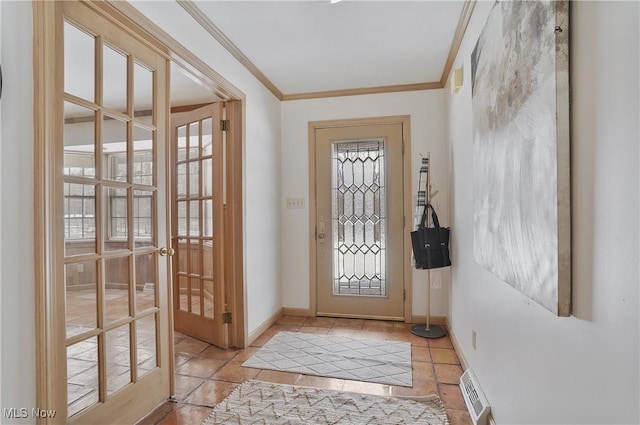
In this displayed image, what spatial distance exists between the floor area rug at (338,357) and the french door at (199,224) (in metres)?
0.51

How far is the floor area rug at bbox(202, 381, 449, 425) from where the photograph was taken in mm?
1911

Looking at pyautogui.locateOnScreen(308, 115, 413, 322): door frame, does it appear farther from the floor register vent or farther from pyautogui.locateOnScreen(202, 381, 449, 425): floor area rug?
pyautogui.locateOnScreen(202, 381, 449, 425): floor area rug

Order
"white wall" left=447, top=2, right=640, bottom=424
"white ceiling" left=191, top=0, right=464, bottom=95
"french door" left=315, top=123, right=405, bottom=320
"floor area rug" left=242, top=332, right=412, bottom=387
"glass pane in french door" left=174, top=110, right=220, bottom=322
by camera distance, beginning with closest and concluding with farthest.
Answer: "white wall" left=447, top=2, right=640, bottom=424
"white ceiling" left=191, top=0, right=464, bottom=95
"floor area rug" left=242, top=332, right=412, bottom=387
"glass pane in french door" left=174, top=110, right=220, bottom=322
"french door" left=315, top=123, right=405, bottom=320

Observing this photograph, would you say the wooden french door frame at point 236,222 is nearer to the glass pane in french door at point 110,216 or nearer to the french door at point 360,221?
the glass pane in french door at point 110,216

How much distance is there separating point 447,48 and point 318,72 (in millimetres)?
1143

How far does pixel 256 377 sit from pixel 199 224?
1402mm

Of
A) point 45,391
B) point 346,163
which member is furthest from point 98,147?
point 346,163

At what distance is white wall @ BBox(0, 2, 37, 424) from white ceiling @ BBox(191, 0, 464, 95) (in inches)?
45.0

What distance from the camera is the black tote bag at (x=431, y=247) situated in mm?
3004

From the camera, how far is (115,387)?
69.2 inches

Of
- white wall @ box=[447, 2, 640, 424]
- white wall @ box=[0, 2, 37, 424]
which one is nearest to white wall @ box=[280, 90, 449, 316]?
white wall @ box=[447, 2, 640, 424]

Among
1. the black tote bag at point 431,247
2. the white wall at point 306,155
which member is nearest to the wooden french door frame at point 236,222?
the white wall at point 306,155

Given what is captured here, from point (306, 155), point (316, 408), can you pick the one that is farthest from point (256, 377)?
point (306, 155)

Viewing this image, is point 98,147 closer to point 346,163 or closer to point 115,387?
point 115,387
